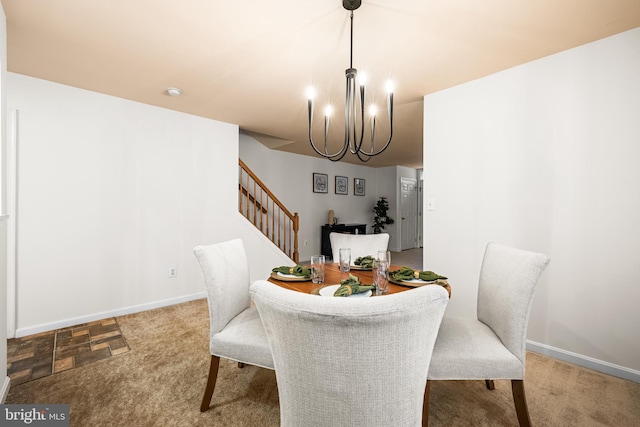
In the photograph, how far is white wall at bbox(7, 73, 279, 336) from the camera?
8.66ft

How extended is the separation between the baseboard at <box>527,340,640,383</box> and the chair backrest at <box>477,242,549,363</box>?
1.06 metres

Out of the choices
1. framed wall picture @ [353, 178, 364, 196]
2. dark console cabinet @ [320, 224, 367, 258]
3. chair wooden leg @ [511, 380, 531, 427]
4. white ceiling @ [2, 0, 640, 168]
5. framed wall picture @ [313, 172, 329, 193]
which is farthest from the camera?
framed wall picture @ [353, 178, 364, 196]

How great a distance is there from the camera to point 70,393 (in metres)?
1.79

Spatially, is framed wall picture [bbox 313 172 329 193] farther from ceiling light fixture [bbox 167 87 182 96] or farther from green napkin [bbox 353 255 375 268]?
green napkin [bbox 353 255 375 268]

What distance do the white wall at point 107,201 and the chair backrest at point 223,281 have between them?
6.45 ft

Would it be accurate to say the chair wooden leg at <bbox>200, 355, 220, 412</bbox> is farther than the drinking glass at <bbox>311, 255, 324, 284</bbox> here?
No

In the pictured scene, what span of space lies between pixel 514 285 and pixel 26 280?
12.3 ft

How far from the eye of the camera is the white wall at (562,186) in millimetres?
1936

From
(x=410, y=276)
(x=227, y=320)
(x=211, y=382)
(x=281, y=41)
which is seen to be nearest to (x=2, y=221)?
(x=227, y=320)

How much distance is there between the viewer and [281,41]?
80.2 inches

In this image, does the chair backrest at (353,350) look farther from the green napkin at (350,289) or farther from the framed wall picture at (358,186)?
the framed wall picture at (358,186)

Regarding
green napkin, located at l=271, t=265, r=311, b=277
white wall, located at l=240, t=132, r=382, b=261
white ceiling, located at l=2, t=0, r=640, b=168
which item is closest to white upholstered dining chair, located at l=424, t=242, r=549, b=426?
green napkin, located at l=271, t=265, r=311, b=277

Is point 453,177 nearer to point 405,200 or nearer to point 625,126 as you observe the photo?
point 625,126

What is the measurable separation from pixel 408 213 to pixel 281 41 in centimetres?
646
